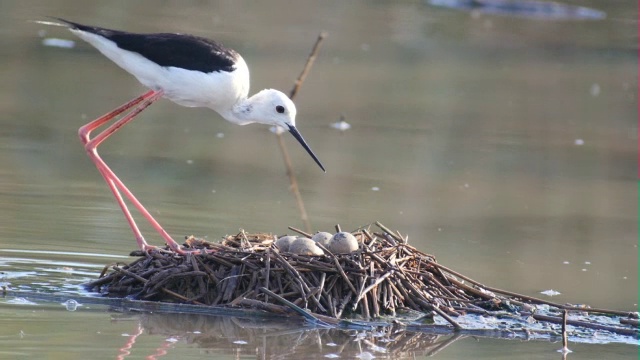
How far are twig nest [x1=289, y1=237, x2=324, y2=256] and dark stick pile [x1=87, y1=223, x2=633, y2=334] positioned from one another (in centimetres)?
6

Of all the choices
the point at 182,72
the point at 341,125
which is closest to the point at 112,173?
the point at 182,72

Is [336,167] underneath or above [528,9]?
underneath

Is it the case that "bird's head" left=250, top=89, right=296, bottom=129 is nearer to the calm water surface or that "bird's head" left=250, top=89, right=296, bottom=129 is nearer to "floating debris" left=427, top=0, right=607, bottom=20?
the calm water surface

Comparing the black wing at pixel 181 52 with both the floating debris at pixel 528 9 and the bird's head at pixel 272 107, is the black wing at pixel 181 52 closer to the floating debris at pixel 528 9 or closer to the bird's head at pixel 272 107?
the bird's head at pixel 272 107

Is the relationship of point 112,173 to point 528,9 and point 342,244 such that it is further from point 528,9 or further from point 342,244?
point 528,9

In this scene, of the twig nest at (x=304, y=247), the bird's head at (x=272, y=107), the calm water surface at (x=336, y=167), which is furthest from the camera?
the bird's head at (x=272, y=107)

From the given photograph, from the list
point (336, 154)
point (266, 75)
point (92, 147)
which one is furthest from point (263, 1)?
point (92, 147)

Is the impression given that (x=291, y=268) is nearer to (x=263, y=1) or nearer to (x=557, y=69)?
(x=557, y=69)

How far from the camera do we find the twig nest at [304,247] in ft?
24.4

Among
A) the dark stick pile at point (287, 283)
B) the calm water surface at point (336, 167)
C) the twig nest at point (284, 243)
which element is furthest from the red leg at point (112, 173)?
the twig nest at point (284, 243)

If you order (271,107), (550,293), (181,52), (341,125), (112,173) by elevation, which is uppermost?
(341,125)

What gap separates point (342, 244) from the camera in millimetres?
7488

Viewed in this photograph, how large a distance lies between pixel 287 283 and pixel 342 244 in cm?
43

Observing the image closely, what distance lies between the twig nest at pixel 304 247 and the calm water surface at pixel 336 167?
68cm
